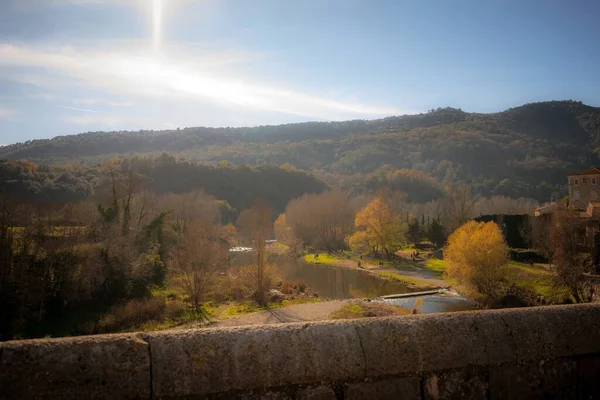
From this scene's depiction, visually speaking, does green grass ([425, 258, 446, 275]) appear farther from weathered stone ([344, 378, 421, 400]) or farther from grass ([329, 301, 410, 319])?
weathered stone ([344, 378, 421, 400])

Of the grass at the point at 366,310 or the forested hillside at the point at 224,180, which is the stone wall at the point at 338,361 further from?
the forested hillside at the point at 224,180

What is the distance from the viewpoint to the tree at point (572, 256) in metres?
A: 32.0

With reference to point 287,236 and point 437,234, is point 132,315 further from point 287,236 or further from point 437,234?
point 287,236

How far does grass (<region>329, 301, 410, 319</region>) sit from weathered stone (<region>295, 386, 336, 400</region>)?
29.9 metres

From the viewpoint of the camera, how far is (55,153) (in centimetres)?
14112

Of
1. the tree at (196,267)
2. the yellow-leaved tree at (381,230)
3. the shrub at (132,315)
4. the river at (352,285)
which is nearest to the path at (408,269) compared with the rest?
the river at (352,285)

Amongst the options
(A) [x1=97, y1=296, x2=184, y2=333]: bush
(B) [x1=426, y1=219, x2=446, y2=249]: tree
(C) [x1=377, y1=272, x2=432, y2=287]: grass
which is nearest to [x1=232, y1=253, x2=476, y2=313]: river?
(C) [x1=377, y1=272, x2=432, y2=287]: grass

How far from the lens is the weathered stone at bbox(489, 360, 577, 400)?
3318 millimetres

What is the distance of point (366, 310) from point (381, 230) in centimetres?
3457

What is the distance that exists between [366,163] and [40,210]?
16196 centimetres

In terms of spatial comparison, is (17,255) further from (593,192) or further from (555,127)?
(555,127)

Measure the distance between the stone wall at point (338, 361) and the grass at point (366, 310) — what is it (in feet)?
96.2

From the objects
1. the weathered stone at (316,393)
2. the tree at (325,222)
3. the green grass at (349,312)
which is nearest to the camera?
the weathered stone at (316,393)

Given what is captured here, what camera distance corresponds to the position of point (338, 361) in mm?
2998
